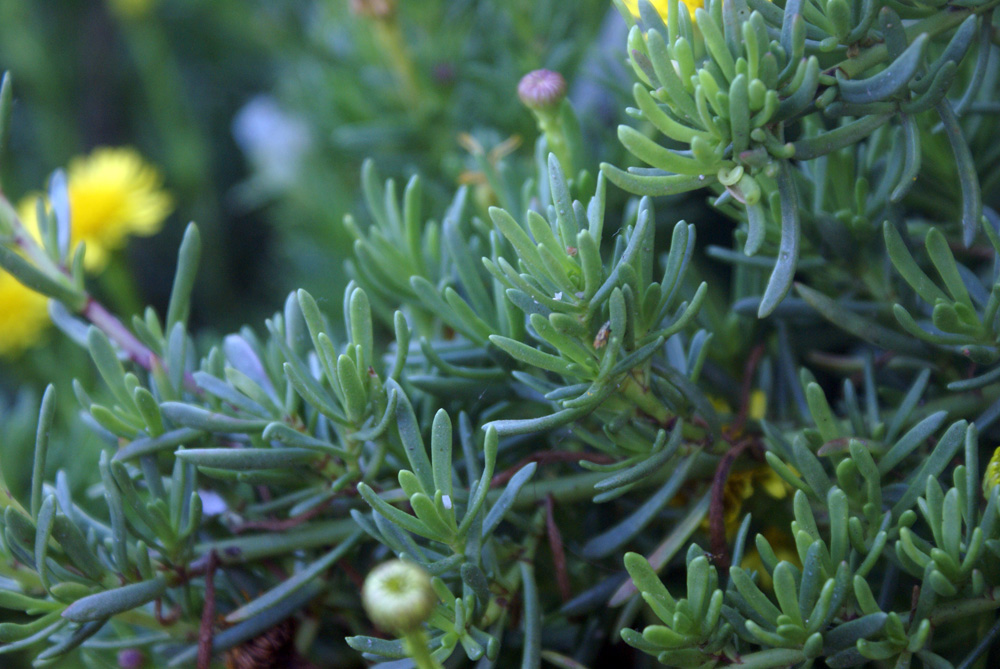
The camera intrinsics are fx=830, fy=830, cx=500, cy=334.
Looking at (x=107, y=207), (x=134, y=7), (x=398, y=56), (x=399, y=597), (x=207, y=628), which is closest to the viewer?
(x=399, y=597)

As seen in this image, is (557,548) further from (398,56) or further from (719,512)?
(398,56)

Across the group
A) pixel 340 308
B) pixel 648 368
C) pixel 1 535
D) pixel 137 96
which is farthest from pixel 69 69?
pixel 648 368

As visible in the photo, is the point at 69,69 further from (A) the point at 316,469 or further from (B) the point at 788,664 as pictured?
(B) the point at 788,664

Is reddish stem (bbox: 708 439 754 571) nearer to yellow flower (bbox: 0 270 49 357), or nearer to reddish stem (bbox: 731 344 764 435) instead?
reddish stem (bbox: 731 344 764 435)


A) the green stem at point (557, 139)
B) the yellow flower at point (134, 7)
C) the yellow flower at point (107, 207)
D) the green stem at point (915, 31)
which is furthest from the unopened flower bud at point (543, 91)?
the yellow flower at point (134, 7)

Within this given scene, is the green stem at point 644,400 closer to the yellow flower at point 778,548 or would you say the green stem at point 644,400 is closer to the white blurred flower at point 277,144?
the yellow flower at point 778,548

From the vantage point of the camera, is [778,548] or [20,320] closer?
[778,548]

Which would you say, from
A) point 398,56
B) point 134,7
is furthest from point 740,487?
point 134,7
